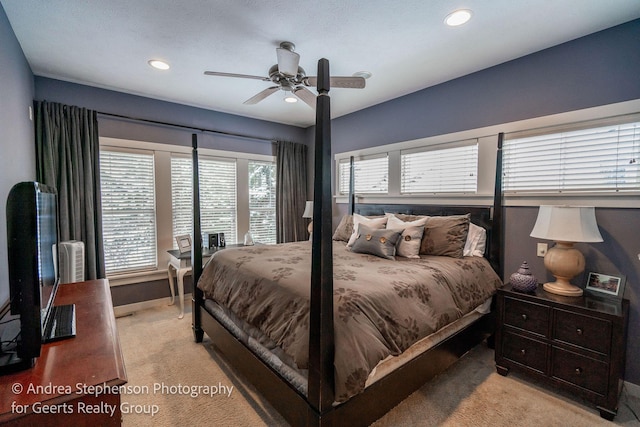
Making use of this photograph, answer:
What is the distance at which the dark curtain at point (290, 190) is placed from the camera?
15.0 ft

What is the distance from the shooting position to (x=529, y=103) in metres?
2.50

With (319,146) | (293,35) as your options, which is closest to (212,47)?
(293,35)

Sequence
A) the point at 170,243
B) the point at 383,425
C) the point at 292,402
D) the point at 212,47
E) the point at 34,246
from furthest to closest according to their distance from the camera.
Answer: the point at 170,243
the point at 212,47
the point at 383,425
the point at 292,402
the point at 34,246

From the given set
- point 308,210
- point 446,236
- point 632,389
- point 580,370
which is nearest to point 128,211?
point 308,210

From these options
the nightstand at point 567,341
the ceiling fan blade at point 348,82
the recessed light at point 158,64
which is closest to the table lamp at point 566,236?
the nightstand at point 567,341

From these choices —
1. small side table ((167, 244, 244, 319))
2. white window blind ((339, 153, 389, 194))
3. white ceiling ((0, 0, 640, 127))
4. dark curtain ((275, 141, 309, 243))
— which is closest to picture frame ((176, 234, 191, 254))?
small side table ((167, 244, 244, 319))

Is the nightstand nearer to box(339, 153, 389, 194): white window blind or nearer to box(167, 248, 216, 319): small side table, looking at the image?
box(339, 153, 389, 194): white window blind

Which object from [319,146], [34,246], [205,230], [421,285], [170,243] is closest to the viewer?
[34,246]

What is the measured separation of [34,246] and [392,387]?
1.80m

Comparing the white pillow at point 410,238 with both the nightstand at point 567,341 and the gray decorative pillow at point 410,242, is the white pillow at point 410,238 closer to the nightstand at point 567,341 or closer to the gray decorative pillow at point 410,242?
the gray decorative pillow at point 410,242

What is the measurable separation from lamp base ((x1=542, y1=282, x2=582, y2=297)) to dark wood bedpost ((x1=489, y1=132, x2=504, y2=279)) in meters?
0.48

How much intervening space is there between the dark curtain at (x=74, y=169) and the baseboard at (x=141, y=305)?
1.72ft

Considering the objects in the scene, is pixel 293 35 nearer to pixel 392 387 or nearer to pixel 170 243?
pixel 392 387

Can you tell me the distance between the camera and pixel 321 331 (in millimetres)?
1272
